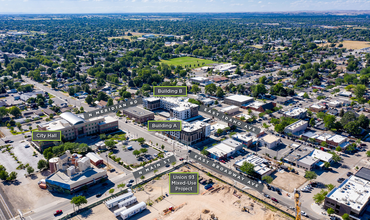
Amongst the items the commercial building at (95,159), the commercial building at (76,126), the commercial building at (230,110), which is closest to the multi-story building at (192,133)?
the commercial building at (230,110)

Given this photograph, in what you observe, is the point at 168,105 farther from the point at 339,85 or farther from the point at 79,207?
the point at 339,85

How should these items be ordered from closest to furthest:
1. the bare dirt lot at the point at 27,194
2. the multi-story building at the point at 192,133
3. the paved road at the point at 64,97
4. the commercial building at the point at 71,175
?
the bare dirt lot at the point at 27,194 → the commercial building at the point at 71,175 → the multi-story building at the point at 192,133 → the paved road at the point at 64,97

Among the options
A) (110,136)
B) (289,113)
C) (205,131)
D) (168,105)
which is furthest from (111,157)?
(289,113)

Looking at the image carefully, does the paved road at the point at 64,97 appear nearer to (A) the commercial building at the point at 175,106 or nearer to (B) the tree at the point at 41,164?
(A) the commercial building at the point at 175,106

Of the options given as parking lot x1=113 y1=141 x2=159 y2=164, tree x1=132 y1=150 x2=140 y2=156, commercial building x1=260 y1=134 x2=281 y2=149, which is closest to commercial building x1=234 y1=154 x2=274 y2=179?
commercial building x1=260 y1=134 x2=281 y2=149

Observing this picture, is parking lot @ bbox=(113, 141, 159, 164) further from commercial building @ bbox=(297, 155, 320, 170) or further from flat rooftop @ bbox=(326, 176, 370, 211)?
flat rooftop @ bbox=(326, 176, 370, 211)
